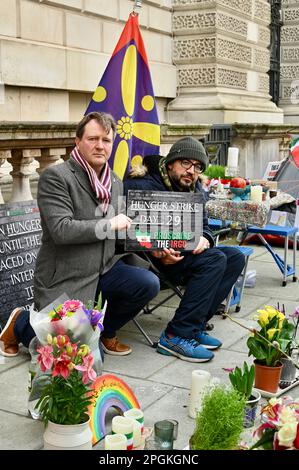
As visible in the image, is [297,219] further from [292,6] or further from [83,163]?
[292,6]

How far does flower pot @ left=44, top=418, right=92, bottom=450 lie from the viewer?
9.41 ft

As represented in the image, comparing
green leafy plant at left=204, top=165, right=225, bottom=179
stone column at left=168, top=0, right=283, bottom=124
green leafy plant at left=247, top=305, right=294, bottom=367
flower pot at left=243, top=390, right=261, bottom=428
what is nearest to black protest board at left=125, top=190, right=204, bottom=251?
green leafy plant at left=247, top=305, right=294, bottom=367

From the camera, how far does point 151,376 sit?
4.04 m

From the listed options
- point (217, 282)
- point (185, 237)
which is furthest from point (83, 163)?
point (217, 282)

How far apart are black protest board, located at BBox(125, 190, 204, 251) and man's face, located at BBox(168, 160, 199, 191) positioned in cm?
19

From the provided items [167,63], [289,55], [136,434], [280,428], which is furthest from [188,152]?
[289,55]

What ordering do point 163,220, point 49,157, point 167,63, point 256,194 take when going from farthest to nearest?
1. point 167,63
2. point 256,194
3. point 49,157
4. point 163,220

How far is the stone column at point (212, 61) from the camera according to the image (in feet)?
35.8

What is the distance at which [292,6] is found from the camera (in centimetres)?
1639

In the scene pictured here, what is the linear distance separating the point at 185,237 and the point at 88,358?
165 cm

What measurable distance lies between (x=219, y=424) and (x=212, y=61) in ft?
29.6

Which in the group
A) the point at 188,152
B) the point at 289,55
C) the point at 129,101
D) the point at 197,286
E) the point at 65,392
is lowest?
the point at 65,392

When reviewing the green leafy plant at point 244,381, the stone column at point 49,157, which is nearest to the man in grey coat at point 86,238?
the green leafy plant at point 244,381

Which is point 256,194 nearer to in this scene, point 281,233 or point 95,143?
point 281,233
